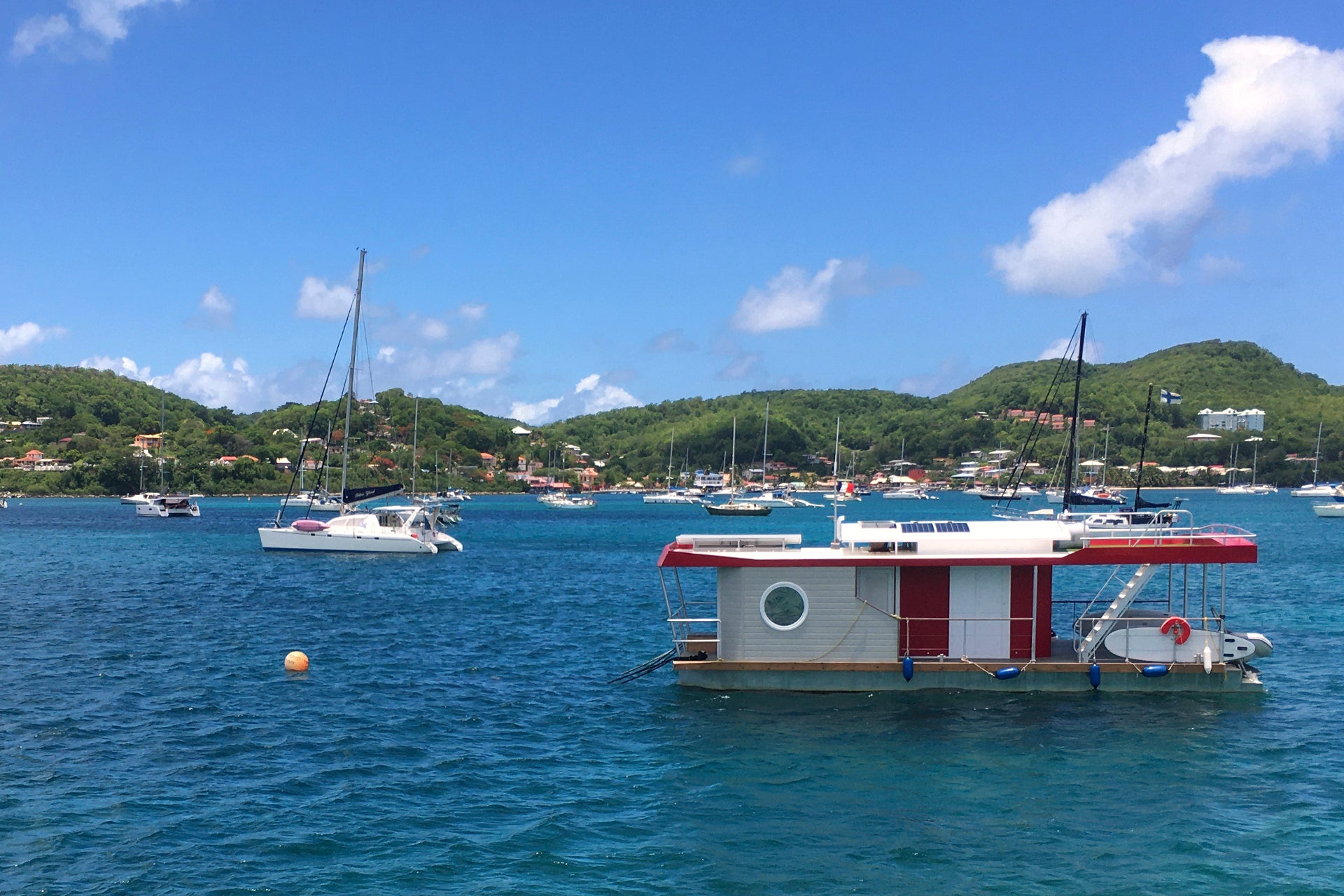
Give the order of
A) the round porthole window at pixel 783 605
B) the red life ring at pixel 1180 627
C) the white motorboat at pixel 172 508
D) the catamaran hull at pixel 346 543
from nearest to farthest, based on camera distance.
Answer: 1. the red life ring at pixel 1180 627
2. the round porthole window at pixel 783 605
3. the catamaran hull at pixel 346 543
4. the white motorboat at pixel 172 508

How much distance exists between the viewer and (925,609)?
79.7ft

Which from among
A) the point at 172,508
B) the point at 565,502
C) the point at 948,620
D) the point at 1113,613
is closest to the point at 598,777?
the point at 948,620

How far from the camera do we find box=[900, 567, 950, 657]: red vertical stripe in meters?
24.2

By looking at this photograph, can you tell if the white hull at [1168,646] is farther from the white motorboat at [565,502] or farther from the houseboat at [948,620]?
the white motorboat at [565,502]

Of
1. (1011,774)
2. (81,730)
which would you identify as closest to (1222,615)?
(1011,774)

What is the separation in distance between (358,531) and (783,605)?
1940 inches

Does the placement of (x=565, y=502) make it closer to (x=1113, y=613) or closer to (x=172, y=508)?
(x=172, y=508)

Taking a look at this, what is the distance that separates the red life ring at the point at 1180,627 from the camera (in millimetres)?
23922

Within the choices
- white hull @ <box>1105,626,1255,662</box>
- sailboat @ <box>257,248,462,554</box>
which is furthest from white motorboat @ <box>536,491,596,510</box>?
white hull @ <box>1105,626,1255,662</box>

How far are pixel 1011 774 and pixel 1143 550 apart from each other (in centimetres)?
727

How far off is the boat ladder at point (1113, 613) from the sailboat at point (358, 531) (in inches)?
2016

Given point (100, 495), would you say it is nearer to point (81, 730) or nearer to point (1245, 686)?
point (81, 730)

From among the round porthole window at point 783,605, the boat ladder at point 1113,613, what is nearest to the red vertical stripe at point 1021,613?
the boat ladder at point 1113,613

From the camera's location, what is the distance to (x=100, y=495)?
7795 inches
